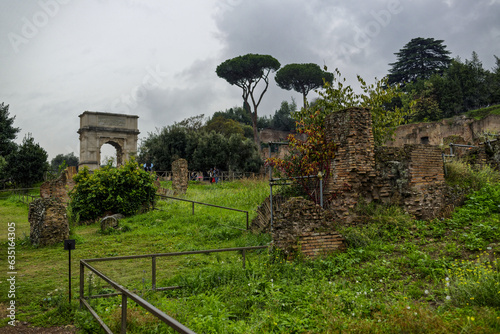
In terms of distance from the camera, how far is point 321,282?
5.71m

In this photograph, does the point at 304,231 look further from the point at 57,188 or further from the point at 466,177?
the point at 57,188

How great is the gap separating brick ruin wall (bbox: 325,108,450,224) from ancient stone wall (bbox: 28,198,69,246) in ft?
23.6

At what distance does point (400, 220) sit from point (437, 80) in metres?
39.4

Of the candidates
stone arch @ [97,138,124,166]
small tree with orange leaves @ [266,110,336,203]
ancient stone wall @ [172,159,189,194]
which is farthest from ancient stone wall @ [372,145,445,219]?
stone arch @ [97,138,124,166]

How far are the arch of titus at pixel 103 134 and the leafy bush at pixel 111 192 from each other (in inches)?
818

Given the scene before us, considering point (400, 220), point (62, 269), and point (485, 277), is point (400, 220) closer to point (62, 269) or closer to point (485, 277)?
point (485, 277)

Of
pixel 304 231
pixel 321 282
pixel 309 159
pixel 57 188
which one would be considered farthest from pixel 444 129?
pixel 321 282

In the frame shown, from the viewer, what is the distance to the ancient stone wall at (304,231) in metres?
7.21

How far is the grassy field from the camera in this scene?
4270mm

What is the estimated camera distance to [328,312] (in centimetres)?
449

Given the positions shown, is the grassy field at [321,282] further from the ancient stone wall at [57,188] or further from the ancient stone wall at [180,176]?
the ancient stone wall at [180,176]

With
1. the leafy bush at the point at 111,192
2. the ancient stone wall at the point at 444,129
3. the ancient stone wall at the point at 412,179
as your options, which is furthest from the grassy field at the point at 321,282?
the ancient stone wall at the point at 444,129

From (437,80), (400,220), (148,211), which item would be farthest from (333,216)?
(437,80)

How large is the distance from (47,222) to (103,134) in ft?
88.7
